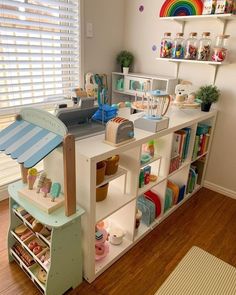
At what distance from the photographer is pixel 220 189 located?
2.44m

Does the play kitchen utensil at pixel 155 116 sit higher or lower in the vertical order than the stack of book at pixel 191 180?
higher

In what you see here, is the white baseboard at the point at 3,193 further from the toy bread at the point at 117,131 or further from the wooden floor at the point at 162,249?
the toy bread at the point at 117,131

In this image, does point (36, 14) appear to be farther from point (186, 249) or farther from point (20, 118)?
point (186, 249)

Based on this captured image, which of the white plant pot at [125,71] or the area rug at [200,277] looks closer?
the area rug at [200,277]

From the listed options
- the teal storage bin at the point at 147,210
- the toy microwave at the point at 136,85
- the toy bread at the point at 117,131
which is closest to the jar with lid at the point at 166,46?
the toy microwave at the point at 136,85

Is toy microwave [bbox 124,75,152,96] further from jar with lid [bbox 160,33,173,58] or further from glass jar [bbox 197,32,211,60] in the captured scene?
glass jar [bbox 197,32,211,60]

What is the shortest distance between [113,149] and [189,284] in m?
0.93

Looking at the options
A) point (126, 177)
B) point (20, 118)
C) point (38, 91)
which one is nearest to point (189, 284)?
point (126, 177)

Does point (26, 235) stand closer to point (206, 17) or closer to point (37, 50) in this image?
point (37, 50)

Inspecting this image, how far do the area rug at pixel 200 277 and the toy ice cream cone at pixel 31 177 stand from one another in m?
0.93

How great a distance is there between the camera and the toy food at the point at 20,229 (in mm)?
1458

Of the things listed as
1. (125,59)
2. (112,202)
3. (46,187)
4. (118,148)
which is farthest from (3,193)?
(125,59)

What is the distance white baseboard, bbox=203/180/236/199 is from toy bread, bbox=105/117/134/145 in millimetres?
1507

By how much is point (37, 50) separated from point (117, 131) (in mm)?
1279
